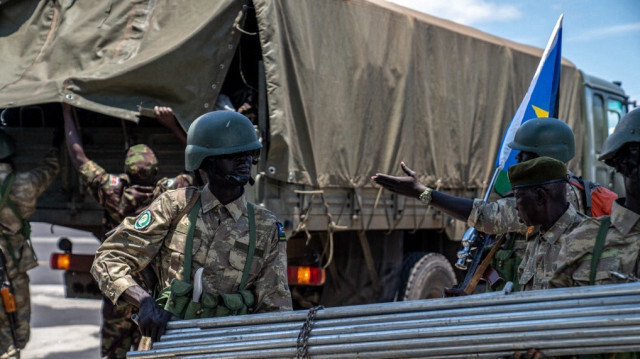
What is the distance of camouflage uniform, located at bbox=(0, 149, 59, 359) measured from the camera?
5.47 metres

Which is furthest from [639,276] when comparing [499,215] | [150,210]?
[150,210]

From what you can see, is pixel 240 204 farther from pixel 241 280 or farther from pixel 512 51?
pixel 512 51

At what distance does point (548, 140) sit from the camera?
353 centimetres

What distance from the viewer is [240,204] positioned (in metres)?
3.23

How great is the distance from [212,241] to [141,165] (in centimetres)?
225

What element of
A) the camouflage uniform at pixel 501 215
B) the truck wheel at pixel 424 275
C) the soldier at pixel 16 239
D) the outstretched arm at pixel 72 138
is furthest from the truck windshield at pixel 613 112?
the soldier at pixel 16 239

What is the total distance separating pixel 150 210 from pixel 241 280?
451 mm

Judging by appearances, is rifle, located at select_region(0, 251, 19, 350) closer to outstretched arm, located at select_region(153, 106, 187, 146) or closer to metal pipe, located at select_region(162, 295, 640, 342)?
outstretched arm, located at select_region(153, 106, 187, 146)

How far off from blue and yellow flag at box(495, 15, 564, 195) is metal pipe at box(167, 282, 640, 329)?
2.04 metres

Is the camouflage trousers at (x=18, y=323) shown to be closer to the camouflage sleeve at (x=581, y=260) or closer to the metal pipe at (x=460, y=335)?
the metal pipe at (x=460, y=335)

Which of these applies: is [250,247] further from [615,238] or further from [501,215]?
[615,238]

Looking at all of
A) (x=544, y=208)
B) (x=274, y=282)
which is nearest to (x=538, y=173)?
(x=544, y=208)

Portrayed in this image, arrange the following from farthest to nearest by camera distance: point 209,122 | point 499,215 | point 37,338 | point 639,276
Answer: point 37,338
point 499,215
point 209,122
point 639,276

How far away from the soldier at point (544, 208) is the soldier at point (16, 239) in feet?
12.5
